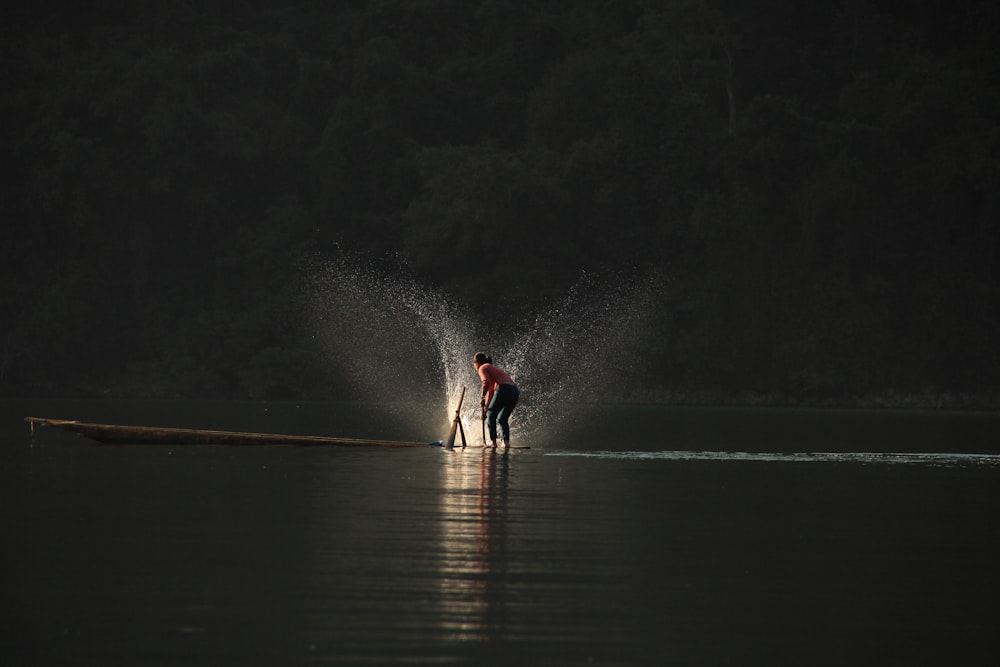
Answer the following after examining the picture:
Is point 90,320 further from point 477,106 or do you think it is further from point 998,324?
point 998,324

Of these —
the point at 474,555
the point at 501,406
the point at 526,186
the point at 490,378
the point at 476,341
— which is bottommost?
the point at 476,341

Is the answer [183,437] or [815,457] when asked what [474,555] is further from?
[815,457]

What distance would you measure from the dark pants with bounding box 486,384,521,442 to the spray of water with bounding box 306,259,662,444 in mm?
52916

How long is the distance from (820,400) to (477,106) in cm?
2783

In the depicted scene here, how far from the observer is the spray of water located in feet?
280

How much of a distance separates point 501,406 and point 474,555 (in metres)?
15.5

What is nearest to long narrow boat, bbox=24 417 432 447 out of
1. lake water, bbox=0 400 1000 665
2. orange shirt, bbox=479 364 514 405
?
orange shirt, bbox=479 364 514 405

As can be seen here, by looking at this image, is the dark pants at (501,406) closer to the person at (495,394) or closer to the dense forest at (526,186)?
the person at (495,394)

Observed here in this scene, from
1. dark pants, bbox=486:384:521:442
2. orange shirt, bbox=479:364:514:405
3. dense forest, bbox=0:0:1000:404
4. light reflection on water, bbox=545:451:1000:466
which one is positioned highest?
orange shirt, bbox=479:364:514:405

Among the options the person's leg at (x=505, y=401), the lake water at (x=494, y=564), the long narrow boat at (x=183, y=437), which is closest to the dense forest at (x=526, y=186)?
the person's leg at (x=505, y=401)

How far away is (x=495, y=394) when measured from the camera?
95.9 feet

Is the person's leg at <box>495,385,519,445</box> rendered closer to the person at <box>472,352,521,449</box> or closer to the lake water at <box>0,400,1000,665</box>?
the person at <box>472,352,521,449</box>

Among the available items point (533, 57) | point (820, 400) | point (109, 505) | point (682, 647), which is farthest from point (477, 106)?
point (682, 647)

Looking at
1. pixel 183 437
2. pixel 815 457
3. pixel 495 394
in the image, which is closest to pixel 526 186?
pixel 815 457
